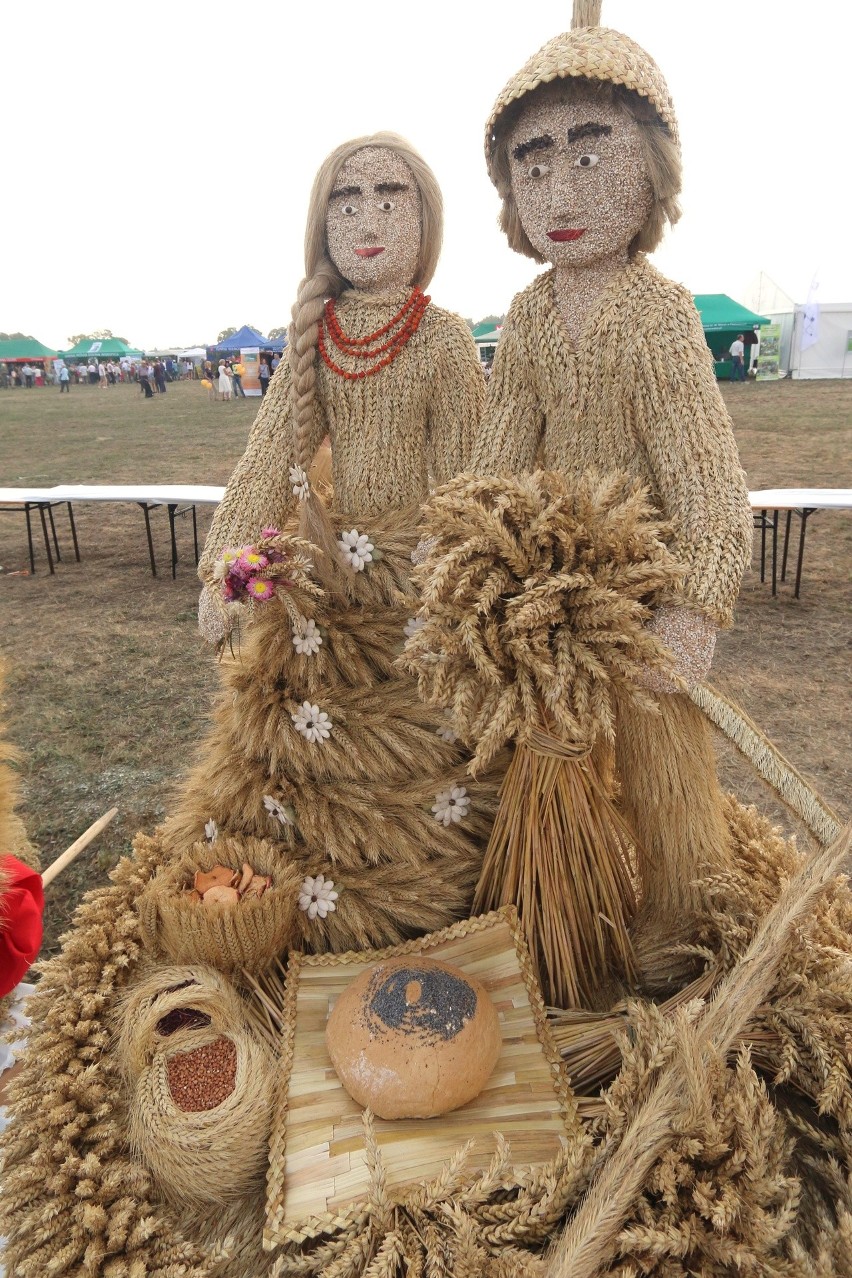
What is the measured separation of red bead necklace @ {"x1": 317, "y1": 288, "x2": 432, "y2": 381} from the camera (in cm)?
145

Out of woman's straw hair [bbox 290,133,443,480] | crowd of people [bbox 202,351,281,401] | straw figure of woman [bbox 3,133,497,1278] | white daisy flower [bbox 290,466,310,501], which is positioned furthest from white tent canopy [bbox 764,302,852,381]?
white daisy flower [bbox 290,466,310,501]

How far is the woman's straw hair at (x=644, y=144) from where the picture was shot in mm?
1185

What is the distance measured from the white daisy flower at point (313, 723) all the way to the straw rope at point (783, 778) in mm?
651

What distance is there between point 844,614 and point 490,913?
3.85 meters

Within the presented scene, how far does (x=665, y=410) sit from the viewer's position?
1203mm

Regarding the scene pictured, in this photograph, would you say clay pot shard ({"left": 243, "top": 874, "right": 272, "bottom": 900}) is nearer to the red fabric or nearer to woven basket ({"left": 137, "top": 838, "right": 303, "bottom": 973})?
woven basket ({"left": 137, "top": 838, "right": 303, "bottom": 973})

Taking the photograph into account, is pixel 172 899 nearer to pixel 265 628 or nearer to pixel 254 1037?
pixel 254 1037

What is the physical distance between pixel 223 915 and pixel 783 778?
2.89 feet

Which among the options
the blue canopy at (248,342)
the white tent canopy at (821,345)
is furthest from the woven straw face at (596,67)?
the blue canopy at (248,342)

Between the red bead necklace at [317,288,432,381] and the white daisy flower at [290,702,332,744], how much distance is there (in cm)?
60

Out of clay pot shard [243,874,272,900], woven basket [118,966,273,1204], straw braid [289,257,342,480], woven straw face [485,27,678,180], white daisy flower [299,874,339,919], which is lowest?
woven basket [118,966,273,1204]

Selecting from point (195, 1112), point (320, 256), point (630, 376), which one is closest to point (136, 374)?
point (320, 256)

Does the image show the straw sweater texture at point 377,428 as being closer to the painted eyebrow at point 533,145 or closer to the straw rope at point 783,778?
the painted eyebrow at point 533,145

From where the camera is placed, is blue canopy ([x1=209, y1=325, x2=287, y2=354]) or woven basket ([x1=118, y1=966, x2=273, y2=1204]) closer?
woven basket ([x1=118, y1=966, x2=273, y2=1204])
